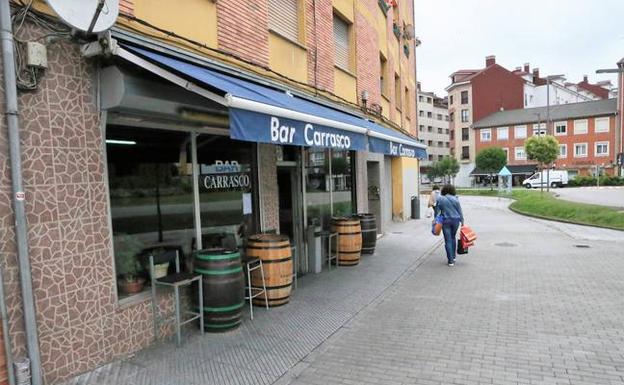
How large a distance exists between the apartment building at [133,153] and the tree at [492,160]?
50365mm

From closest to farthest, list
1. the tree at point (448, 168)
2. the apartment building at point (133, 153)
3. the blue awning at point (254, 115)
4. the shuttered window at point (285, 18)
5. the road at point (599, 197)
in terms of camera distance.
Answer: the apartment building at point (133, 153) < the blue awning at point (254, 115) < the shuttered window at point (285, 18) < the road at point (599, 197) < the tree at point (448, 168)

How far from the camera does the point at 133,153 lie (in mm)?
4809

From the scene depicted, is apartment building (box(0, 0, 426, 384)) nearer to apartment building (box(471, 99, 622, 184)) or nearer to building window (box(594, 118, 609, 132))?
apartment building (box(471, 99, 622, 184))

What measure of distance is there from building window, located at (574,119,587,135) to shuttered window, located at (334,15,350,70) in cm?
5441

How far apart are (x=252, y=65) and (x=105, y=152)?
114 inches

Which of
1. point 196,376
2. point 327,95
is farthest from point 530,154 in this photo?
point 196,376

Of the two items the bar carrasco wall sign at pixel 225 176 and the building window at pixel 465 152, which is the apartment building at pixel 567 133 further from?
the bar carrasco wall sign at pixel 225 176

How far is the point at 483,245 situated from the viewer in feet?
38.7

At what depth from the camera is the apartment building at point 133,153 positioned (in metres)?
3.65

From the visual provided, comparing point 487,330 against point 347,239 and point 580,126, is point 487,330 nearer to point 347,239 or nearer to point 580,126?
point 347,239

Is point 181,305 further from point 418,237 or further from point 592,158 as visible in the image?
point 592,158

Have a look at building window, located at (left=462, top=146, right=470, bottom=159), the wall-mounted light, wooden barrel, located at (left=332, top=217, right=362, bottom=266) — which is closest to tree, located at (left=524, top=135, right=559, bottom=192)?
building window, located at (left=462, top=146, right=470, bottom=159)

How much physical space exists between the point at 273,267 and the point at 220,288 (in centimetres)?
110

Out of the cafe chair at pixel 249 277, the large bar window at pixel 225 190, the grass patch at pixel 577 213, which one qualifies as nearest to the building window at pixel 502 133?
the grass patch at pixel 577 213
